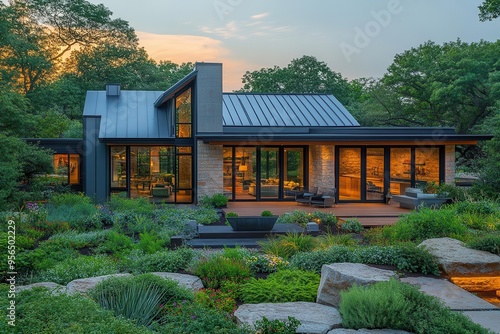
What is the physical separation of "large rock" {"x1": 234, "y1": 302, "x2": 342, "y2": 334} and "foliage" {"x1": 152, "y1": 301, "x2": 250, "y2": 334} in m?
0.30

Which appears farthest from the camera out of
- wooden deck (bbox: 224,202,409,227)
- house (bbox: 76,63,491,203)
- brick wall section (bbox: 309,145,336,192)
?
brick wall section (bbox: 309,145,336,192)

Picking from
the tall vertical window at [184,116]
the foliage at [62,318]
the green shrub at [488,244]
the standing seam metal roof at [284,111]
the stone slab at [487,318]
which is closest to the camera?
the foliage at [62,318]

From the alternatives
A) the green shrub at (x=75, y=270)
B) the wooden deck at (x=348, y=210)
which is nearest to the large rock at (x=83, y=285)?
the green shrub at (x=75, y=270)

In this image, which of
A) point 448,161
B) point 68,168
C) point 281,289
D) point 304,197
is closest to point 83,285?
point 281,289

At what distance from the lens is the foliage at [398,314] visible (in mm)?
4973

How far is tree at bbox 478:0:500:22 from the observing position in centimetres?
1490

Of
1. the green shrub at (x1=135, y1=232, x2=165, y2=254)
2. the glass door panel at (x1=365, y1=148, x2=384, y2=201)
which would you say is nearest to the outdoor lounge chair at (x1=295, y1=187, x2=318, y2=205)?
the glass door panel at (x1=365, y1=148, x2=384, y2=201)

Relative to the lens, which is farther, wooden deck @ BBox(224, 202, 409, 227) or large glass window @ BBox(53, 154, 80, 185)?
large glass window @ BBox(53, 154, 80, 185)

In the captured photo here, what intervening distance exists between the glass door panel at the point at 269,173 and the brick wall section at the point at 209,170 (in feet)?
6.91

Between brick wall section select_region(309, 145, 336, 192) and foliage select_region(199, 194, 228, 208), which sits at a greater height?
brick wall section select_region(309, 145, 336, 192)

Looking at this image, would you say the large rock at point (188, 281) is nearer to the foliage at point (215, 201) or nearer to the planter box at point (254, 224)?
the planter box at point (254, 224)

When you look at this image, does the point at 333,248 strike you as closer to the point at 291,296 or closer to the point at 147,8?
the point at 291,296

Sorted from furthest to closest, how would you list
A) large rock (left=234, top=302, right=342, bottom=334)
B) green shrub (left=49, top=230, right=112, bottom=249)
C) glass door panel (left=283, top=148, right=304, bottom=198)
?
glass door panel (left=283, top=148, right=304, bottom=198)
green shrub (left=49, top=230, right=112, bottom=249)
large rock (left=234, top=302, right=342, bottom=334)

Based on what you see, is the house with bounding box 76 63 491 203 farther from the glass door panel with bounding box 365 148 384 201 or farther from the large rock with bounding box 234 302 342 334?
the large rock with bounding box 234 302 342 334
